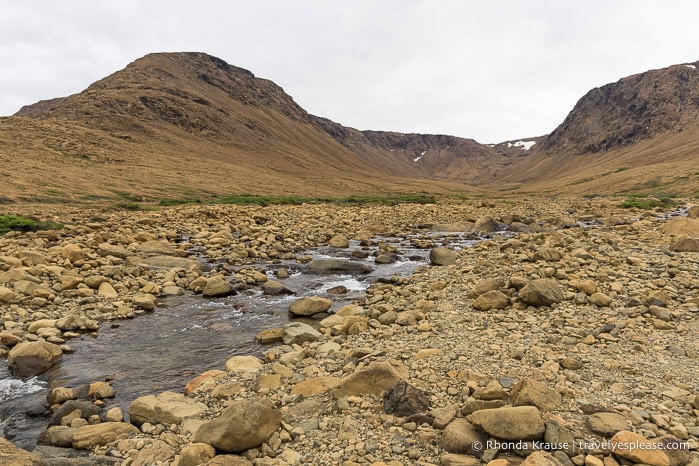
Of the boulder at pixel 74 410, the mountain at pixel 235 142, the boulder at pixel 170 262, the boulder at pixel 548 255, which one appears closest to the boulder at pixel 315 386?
the boulder at pixel 74 410

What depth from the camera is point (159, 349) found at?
379 inches

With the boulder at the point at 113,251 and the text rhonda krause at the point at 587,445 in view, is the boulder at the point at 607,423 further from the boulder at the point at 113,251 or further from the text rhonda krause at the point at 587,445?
the boulder at the point at 113,251

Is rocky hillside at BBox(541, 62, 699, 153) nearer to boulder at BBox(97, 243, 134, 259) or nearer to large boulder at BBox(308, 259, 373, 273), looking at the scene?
large boulder at BBox(308, 259, 373, 273)

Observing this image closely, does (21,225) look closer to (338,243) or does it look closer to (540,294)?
(338,243)

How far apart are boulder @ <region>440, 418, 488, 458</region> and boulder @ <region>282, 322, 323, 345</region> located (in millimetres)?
4834

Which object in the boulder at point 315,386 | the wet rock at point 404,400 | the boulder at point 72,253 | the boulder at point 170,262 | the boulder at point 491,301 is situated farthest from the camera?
the boulder at point 170,262

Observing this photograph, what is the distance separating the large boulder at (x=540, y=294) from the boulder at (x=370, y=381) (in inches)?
185

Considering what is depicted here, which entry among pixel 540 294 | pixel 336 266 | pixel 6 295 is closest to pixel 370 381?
pixel 540 294

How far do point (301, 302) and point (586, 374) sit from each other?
25.6 ft

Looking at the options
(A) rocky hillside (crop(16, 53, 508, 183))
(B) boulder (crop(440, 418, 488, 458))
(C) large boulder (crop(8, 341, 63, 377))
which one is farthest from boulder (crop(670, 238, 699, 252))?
(A) rocky hillside (crop(16, 53, 508, 183))

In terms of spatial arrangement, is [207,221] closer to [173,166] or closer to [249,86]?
[173,166]

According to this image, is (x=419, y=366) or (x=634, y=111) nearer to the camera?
(x=419, y=366)

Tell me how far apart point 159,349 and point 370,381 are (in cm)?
560

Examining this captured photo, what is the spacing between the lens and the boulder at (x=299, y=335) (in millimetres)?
9602
